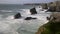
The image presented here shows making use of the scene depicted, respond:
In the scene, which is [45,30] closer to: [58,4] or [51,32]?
[51,32]

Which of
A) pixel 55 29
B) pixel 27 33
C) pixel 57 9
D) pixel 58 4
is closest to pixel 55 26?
pixel 55 29

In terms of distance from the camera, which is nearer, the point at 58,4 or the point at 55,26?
the point at 55,26

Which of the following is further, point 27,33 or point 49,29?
point 27,33

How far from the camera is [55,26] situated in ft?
28.8

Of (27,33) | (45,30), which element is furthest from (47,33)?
(27,33)

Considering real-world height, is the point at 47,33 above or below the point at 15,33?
above

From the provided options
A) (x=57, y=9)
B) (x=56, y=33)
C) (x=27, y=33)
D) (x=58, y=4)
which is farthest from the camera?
(x=58, y=4)

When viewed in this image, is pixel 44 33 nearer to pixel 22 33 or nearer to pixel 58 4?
pixel 22 33

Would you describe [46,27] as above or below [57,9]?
above

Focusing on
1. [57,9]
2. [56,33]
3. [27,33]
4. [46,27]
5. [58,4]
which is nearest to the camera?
[56,33]

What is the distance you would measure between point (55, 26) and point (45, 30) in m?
0.63

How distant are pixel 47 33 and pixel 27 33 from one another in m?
11.2

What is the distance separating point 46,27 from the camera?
344 inches

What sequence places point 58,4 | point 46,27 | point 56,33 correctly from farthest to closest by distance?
point 58,4 < point 46,27 < point 56,33
